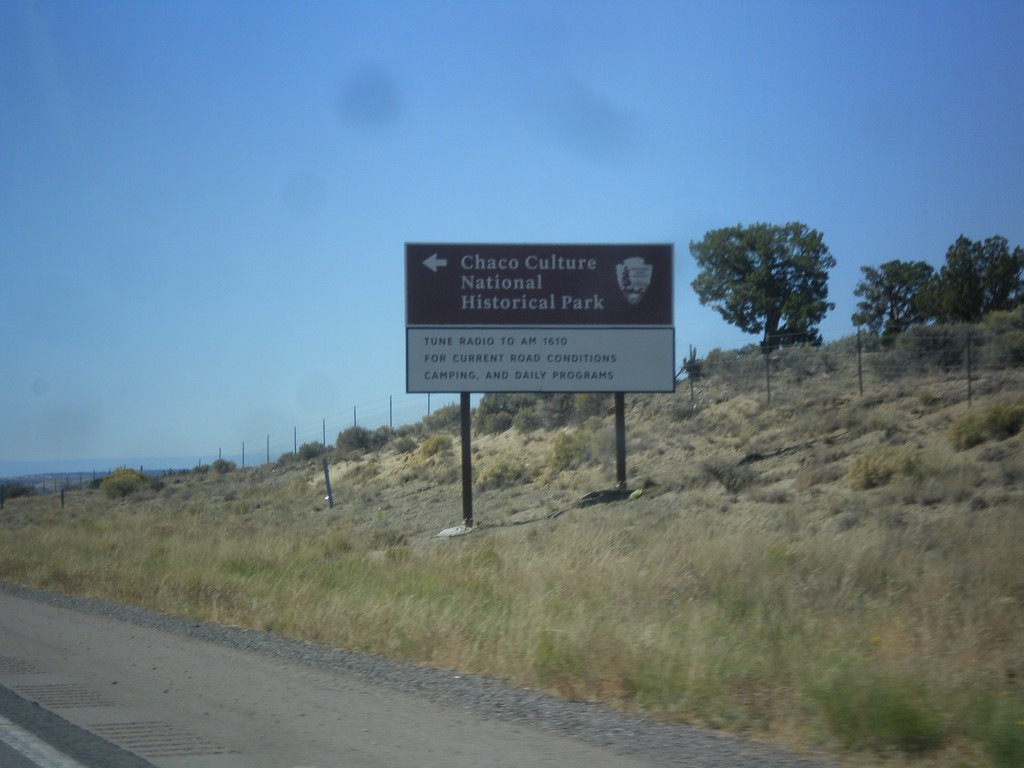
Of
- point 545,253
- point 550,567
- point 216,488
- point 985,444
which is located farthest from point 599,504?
point 216,488

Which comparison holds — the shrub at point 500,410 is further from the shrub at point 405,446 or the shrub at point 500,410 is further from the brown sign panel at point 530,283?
the brown sign panel at point 530,283

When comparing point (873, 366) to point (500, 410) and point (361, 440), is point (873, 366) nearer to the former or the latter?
point (500, 410)

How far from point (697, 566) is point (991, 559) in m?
3.26

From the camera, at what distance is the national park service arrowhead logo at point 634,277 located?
25.4 meters

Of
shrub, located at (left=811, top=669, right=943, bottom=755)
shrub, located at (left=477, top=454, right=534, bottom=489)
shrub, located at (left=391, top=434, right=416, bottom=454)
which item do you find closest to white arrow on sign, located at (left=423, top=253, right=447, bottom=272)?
shrub, located at (left=477, top=454, right=534, bottom=489)

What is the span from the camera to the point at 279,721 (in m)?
7.37

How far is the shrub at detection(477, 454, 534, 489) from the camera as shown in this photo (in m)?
33.2

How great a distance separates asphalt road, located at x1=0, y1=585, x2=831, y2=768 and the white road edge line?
0.04 ft

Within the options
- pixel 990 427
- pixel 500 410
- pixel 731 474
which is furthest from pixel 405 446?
pixel 990 427

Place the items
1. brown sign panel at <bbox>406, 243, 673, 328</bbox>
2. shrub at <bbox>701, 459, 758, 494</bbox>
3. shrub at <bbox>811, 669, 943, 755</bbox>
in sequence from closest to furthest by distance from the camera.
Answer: shrub at <bbox>811, 669, 943, 755</bbox> → shrub at <bbox>701, 459, 758, 494</bbox> → brown sign panel at <bbox>406, 243, 673, 328</bbox>

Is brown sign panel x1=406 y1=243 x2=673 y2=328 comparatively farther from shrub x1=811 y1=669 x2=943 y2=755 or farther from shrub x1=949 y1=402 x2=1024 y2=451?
shrub x1=811 y1=669 x2=943 y2=755

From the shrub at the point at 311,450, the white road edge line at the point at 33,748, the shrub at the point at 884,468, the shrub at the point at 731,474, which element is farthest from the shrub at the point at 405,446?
the white road edge line at the point at 33,748

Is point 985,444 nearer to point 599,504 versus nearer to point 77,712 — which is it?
point 599,504

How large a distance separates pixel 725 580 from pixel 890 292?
4919 cm
